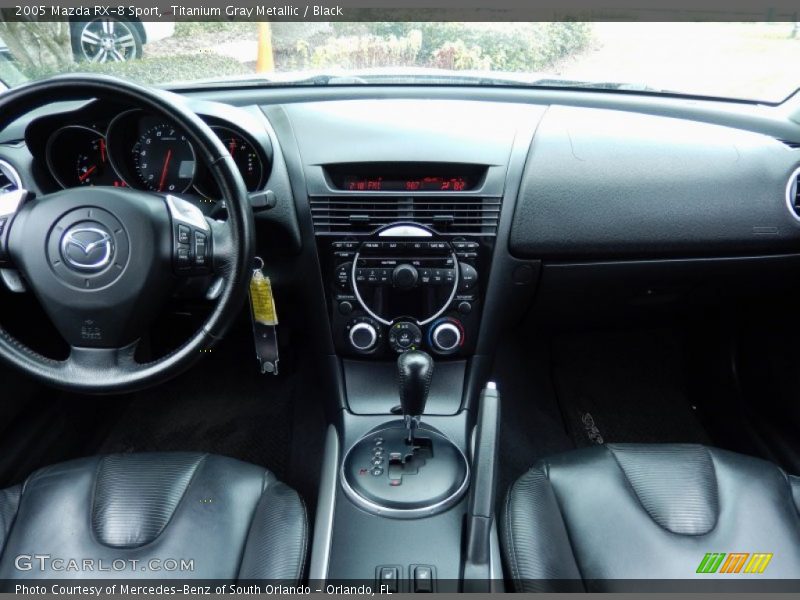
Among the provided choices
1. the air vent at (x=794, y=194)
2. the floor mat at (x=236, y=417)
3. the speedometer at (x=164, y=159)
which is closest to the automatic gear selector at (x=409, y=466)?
the floor mat at (x=236, y=417)

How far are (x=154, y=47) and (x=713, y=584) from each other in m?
1.85

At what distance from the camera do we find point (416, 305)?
1.66m

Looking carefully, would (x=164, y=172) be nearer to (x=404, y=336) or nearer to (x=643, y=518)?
(x=404, y=336)

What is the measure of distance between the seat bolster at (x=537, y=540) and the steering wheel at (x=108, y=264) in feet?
2.38

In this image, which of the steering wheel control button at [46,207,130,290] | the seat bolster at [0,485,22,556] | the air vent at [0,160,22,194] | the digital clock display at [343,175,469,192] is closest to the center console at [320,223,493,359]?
the digital clock display at [343,175,469,192]

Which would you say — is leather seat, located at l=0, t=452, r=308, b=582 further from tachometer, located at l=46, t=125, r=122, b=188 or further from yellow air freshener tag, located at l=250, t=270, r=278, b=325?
tachometer, located at l=46, t=125, r=122, b=188

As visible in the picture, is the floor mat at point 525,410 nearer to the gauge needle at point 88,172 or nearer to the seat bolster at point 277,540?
the seat bolster at point 277,540

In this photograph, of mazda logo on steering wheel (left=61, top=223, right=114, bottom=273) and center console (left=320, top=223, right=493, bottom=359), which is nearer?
mazda logo on steering wheel (left=61, top=223, right=114, bottom=273)

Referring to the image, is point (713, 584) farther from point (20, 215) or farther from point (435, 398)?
point (20, 215)

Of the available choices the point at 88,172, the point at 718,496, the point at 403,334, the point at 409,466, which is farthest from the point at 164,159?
the point at 718,496

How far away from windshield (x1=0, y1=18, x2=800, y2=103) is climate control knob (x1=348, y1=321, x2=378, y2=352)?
0.74 meters

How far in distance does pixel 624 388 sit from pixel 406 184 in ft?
4.44

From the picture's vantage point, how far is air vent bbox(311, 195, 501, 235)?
158 centimetres

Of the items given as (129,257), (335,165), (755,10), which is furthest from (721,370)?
(129,257)
